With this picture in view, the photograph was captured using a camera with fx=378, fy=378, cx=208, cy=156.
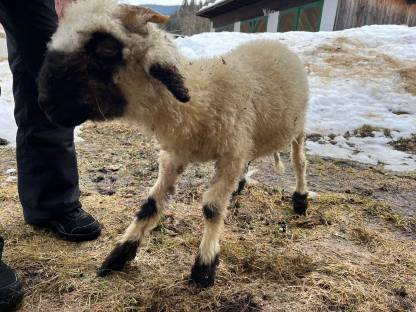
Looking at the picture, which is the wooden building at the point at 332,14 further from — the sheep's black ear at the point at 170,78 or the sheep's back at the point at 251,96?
the sheep's black ear at the point at 170,78

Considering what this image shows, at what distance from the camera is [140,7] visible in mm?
1984

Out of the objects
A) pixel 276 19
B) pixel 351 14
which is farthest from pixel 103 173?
pixel 276 19

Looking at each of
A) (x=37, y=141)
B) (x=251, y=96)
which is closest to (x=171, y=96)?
(x=251, y=96)

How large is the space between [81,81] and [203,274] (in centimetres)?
140

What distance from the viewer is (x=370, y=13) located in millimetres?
17109

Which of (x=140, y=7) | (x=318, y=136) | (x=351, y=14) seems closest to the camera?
(x=140, y=7)

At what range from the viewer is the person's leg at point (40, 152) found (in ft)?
8.55

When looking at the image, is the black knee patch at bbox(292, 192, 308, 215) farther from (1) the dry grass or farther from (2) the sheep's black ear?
(1) the dry grass

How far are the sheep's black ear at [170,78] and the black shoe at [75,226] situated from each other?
1.47 m

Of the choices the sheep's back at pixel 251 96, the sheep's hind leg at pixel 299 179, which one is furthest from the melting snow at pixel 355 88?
the sheep's back at pixel 251 96

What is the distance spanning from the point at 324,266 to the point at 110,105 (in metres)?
1.88

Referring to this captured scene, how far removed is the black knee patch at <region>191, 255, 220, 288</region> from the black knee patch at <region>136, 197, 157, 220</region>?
49cm

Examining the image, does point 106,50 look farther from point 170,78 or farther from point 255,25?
point 255,25

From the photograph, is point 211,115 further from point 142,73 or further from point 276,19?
point 276,19
